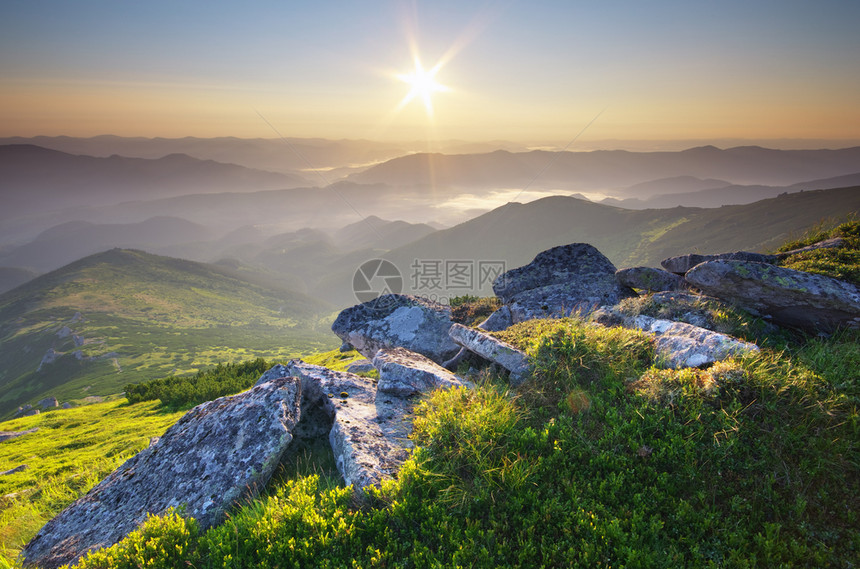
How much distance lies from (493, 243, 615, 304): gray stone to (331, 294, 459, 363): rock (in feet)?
9.73

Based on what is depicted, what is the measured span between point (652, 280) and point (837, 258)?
4629 mm

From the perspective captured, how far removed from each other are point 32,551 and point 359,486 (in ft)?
20.3

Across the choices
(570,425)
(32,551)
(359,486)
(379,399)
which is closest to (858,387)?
(570,425)

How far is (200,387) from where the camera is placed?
24.4 meters

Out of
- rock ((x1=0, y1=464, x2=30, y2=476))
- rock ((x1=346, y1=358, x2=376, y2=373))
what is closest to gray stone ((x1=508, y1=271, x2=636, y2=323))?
rock ((x1=346, y1=358, x2=376, y2=373))

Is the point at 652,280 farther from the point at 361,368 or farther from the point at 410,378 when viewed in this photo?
the point at 361,368

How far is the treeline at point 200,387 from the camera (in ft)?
76.6

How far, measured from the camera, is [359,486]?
6195mm

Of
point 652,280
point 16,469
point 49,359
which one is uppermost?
point 652,280

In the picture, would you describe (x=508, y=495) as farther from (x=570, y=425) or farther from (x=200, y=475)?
(x=200, y=475)

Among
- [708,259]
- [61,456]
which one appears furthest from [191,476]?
[61,456]

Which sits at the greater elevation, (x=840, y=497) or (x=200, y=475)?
(x=840, y=497)

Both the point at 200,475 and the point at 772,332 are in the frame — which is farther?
the point at 772,332

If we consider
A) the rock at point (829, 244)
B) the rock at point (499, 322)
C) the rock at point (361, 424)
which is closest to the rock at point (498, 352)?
the rock at point (361, 424)
